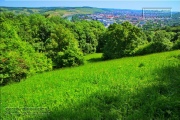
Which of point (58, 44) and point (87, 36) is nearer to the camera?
point (58, 44)

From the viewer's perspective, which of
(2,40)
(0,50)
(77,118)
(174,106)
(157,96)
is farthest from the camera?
(2,40)

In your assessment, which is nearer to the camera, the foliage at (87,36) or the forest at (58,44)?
the forest at (58,44)

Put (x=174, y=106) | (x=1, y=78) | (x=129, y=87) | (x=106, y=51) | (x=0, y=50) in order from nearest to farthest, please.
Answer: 1. (x=174, y=106)
2. (x=129, y=87)
3. (x=1, y=78)
4. (x=0, y=50)
5. (x=106, y=51)

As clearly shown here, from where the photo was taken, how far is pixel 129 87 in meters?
8.20

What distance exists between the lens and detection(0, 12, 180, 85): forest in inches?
995

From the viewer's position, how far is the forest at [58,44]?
82.9 ft

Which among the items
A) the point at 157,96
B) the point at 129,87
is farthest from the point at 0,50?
the point at 157,96

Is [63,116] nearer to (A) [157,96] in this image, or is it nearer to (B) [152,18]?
(A) [157,96]

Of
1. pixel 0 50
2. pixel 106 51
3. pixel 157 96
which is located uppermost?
pixel 157 96

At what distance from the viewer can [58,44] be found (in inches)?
1954

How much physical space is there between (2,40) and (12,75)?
772 centimetres

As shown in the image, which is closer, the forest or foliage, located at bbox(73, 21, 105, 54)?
the forest

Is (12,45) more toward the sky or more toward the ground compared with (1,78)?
more toward the sky

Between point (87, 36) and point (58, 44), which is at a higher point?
point (58, 44)
